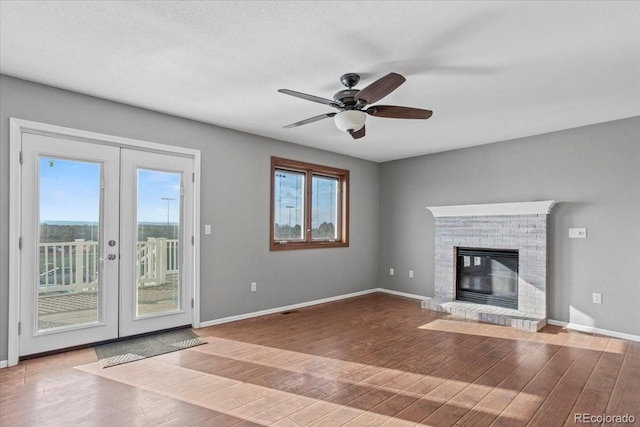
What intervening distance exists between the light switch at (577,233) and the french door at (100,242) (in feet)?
15.7

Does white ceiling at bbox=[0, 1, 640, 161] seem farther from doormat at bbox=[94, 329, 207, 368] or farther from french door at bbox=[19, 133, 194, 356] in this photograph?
doormat at bbox=[94, 329, 207, 368]

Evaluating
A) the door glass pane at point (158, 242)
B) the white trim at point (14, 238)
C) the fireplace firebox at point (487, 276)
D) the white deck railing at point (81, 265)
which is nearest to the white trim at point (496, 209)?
the fireplace firebox at point (487, 276)

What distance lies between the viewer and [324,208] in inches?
240

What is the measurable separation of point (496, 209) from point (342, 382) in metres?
3.58

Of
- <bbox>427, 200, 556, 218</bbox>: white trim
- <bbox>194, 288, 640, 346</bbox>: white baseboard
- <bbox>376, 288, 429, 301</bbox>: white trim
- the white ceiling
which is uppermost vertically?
the white ceiling

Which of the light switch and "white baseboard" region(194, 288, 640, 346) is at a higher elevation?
the light switch

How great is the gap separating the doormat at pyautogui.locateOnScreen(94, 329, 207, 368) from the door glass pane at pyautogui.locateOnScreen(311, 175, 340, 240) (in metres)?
2.56

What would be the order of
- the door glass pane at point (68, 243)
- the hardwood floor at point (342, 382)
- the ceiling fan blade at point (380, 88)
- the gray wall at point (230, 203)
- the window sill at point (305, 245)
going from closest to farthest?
the hardwood floor at point (342, 382) < the ceiling fan blade at point (380, 88) < the gray wall at point (230, 203) < the door glass pane at point (68, 243) < the window sill at point (305, 245)

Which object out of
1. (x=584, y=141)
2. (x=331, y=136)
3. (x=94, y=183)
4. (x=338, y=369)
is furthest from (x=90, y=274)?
(x=584, y=141)

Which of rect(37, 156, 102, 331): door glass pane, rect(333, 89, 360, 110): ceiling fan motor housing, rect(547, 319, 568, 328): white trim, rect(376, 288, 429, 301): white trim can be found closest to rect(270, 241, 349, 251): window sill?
rect(376, 288, 429, 301): white trim

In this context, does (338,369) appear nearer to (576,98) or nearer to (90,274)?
(90,274)

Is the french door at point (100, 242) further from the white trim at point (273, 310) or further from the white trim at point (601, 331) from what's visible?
the white trim at point (601, 331)

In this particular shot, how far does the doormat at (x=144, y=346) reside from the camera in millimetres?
3320

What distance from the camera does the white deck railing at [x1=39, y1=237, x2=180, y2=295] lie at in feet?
11.0
